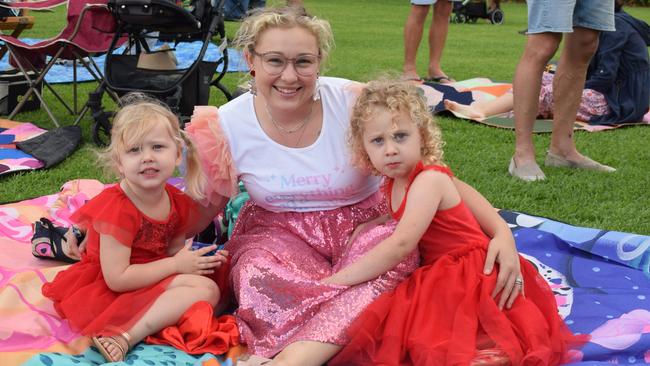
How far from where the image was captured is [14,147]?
5.08 m

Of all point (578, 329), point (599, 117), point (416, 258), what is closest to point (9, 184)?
point (416, 258)

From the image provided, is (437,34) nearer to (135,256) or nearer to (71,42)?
(71,42)

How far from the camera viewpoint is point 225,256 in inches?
111

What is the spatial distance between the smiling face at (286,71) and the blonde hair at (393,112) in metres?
0.19

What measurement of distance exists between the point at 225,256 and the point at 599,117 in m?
4.32

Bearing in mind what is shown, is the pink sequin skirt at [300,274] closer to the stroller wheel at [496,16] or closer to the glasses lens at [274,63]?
the glasses lens at [274,63]

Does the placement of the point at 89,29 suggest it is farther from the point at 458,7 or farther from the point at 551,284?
the point at 458,7

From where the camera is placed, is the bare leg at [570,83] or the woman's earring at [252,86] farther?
the bare leg at [570,83]

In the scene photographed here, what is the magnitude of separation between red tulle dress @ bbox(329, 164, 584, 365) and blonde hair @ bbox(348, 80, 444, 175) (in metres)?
0.10

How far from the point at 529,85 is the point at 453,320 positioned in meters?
2.44

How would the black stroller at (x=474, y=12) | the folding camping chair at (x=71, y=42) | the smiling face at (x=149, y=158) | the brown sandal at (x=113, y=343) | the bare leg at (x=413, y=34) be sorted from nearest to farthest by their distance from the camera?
the brown sandal at (x=113, y=343)
the smiling face at (x=149, y=158)
the folding camping chair at (x=71, y=42)
the bare leg at (x=413, y=34)
the black stroller at (x=474, y=12)

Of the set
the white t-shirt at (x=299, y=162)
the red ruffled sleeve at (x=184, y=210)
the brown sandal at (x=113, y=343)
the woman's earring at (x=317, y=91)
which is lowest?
the brown sandal at (x=113, y=343)

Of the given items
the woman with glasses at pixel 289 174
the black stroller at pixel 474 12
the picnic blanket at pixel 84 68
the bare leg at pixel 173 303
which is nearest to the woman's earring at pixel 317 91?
the woman with glasses at pixel 289 174

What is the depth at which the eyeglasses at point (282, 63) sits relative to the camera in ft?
8.91
